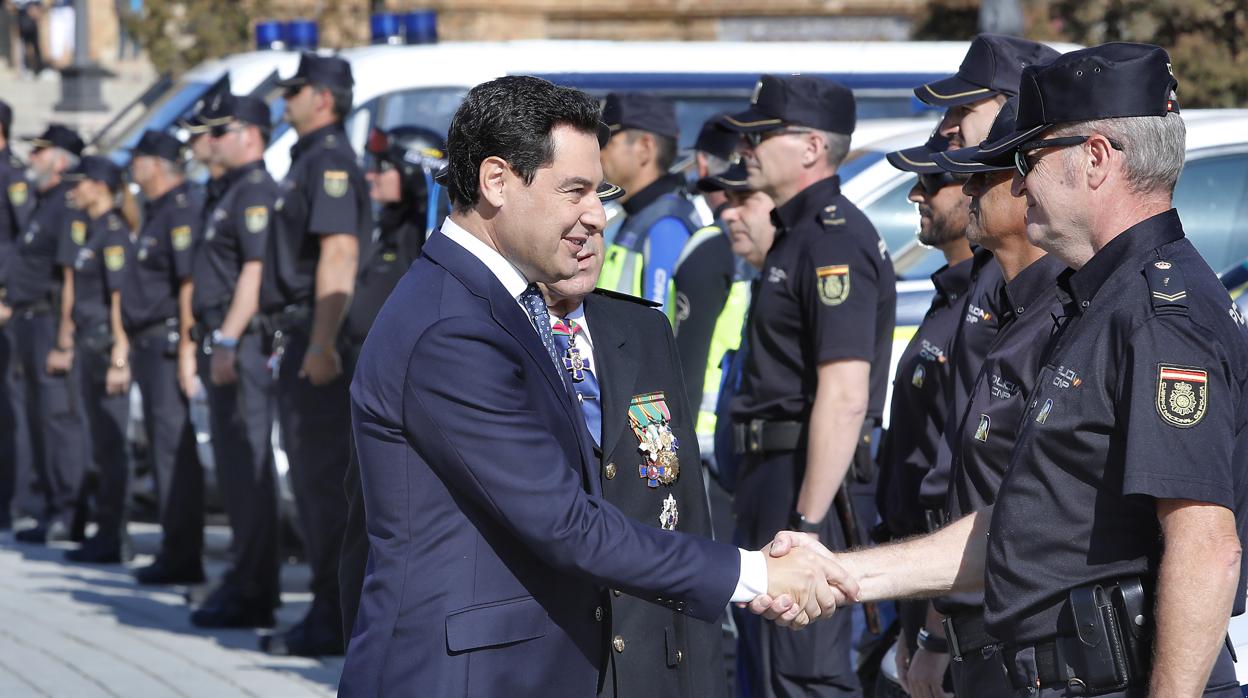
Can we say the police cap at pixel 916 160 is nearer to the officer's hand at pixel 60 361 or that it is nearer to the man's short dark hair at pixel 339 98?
the man's short dark hair at pixel 339 98

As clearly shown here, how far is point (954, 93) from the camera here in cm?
483

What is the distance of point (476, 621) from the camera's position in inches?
115

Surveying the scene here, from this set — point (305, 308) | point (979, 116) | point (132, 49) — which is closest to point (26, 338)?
point (305, 308)

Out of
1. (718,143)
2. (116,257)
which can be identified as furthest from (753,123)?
(116,257)

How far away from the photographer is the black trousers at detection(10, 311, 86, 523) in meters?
10.4

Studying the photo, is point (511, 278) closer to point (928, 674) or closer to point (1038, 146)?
point (1038, 146)

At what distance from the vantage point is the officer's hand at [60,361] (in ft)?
Answer: 34.1

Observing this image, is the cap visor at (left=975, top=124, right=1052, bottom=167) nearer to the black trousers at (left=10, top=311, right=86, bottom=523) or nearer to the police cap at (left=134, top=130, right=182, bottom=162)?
the police cap at (left=134, top=130, right=182, bottom=162)

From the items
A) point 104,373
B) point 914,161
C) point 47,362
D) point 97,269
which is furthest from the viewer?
point 47,362

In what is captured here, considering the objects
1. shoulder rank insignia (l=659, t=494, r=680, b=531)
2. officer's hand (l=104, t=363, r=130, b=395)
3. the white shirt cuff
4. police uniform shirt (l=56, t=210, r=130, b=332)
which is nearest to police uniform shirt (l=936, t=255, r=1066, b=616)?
the white shirt cuff

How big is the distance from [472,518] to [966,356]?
5.32ft

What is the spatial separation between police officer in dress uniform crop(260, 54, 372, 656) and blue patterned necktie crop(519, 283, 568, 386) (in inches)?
152

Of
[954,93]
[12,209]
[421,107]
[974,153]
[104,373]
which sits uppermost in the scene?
[974,153]

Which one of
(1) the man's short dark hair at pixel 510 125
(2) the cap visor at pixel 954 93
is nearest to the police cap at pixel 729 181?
(2) the cap visor at pixel 954 93
